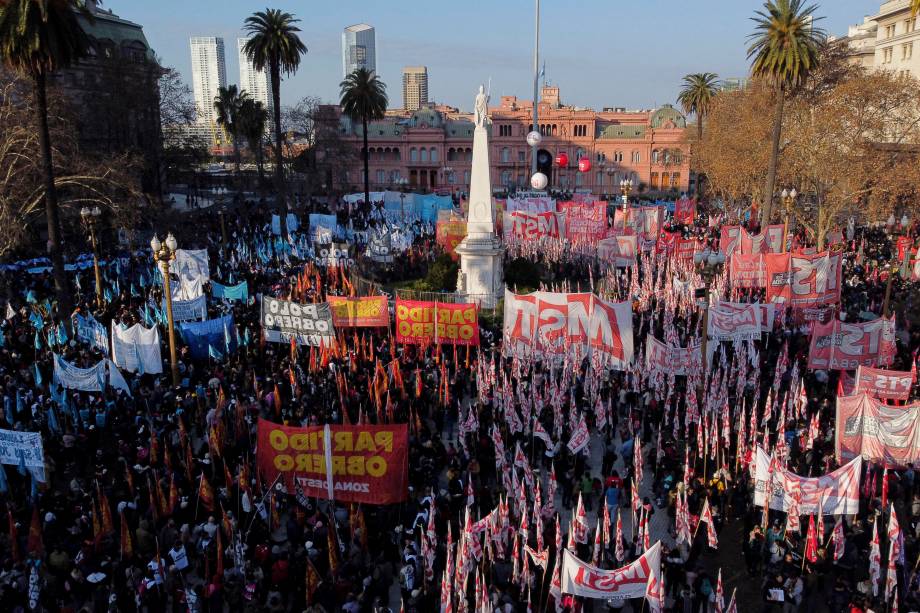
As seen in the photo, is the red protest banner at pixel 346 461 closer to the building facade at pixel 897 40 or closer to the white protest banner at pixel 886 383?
the white protest banner at pixel 886 383

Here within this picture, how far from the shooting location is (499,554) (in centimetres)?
1055

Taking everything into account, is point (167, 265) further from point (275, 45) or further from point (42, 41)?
point (275, 45)

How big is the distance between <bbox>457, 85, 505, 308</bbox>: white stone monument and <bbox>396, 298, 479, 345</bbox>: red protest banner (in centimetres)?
506

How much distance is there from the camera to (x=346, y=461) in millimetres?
11539

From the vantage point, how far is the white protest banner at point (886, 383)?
46.2 feet

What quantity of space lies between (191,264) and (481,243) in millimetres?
9841

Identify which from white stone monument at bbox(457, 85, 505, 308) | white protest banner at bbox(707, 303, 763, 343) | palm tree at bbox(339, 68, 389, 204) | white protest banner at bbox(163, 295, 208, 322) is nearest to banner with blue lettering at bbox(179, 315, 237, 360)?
white protest banner at bbox(163, 295, 208, 322)

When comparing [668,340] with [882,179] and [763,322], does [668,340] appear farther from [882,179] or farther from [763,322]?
[882,179]

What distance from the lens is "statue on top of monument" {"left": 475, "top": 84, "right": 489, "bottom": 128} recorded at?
78.0 feet

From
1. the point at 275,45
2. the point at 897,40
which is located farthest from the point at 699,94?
the point at 275,45

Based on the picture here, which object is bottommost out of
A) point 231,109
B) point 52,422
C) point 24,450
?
point 52,422

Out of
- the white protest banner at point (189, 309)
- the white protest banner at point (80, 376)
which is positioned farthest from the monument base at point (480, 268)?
the white protest banner at point (80, 376)

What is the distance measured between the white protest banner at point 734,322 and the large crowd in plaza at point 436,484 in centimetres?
31

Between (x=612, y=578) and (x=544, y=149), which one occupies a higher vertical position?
(x=544, y=149)
